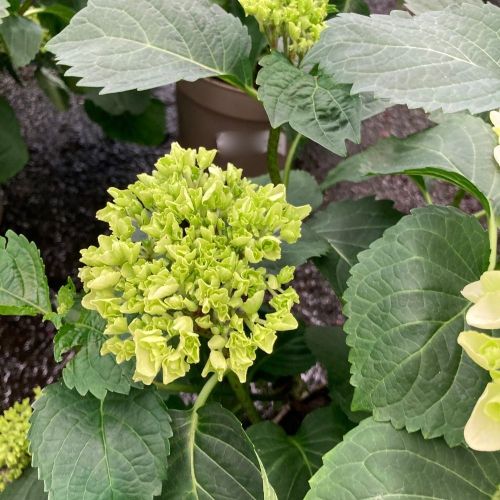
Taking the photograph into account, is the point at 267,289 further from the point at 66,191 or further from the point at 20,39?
the point at 66,191

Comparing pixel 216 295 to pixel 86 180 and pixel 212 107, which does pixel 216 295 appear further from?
pixel 86 180

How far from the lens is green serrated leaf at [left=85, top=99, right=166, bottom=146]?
101 centimetres

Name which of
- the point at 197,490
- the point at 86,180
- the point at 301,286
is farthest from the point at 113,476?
the point at 86,180

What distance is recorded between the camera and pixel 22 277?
0.46 m

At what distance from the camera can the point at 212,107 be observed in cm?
93

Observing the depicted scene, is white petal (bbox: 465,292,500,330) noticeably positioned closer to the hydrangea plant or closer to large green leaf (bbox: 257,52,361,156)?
the hydrangea plant

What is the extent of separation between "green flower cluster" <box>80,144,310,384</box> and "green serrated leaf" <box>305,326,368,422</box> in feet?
0.53

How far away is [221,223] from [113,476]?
18 cm

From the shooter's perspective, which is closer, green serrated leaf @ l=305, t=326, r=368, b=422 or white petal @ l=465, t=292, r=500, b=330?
white petal @ l=465, t=292, r=500, b=330

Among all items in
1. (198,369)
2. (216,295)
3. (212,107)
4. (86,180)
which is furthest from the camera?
(86,180)

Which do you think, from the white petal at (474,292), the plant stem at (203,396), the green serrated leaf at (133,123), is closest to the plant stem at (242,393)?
Answer: the plant stem at (203,396)

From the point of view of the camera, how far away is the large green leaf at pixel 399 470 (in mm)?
368

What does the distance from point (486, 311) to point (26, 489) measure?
0.42m

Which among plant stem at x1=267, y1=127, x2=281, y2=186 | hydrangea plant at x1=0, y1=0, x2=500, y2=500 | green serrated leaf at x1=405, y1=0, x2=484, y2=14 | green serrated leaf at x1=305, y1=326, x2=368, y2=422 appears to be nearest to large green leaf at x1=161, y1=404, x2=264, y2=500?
hydrangea plant at x1=0, y1=0, x2=500, y2=500
